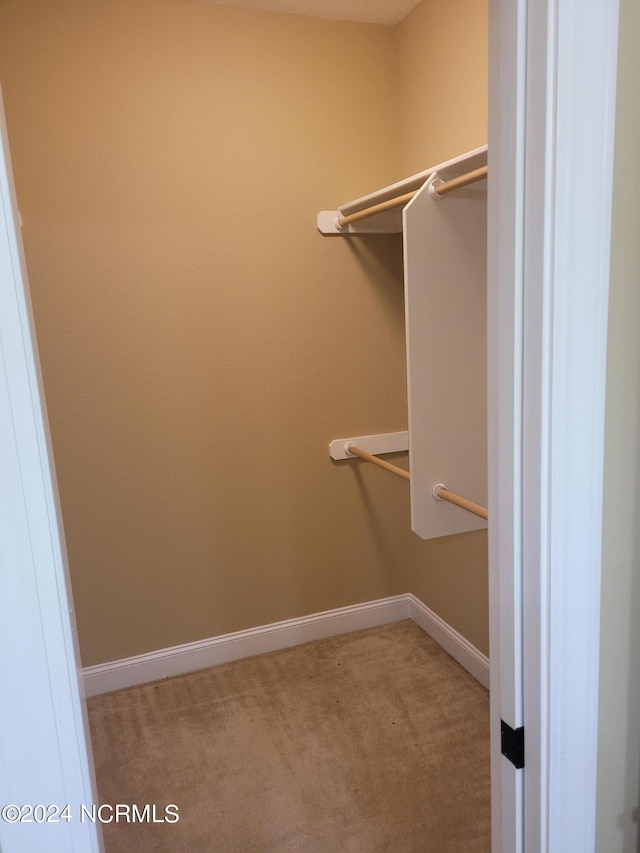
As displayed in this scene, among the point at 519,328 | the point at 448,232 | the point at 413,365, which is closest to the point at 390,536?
the point at 413,365

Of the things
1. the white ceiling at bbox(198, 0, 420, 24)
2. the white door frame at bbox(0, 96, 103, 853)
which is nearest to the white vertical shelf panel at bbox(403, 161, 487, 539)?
the white ceiling at bbox(198, 0, 420, 24)

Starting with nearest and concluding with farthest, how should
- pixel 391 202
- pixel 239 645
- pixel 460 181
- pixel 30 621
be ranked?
1. pixel 30 621
2. pixel 460 181
3. pixel 391 202
4. pixel 239 645

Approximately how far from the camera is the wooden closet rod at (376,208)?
81.4 inches

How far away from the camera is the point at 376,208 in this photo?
7.44ft

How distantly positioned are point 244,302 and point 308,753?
1.63 m

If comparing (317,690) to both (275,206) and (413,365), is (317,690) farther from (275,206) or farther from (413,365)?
(275,206)

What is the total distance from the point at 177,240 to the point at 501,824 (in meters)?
2.08

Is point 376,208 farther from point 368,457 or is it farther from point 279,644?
point 279,644

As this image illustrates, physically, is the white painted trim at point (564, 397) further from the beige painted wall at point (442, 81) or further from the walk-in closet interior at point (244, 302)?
the beige painted wall at point (442, 81)

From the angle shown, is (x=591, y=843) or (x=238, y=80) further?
(x=238, y=80)

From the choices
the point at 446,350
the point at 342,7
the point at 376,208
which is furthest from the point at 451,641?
the point at 342,7

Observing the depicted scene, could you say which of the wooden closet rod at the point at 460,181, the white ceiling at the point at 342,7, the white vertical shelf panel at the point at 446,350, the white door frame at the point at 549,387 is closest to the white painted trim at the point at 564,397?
the white door frame at the point at 549,387

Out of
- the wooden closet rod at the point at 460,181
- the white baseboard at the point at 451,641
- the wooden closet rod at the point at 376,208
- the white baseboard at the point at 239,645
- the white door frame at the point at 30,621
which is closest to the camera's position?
the white door frame at the point at 30,621

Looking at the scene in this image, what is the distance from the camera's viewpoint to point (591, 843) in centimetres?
92
